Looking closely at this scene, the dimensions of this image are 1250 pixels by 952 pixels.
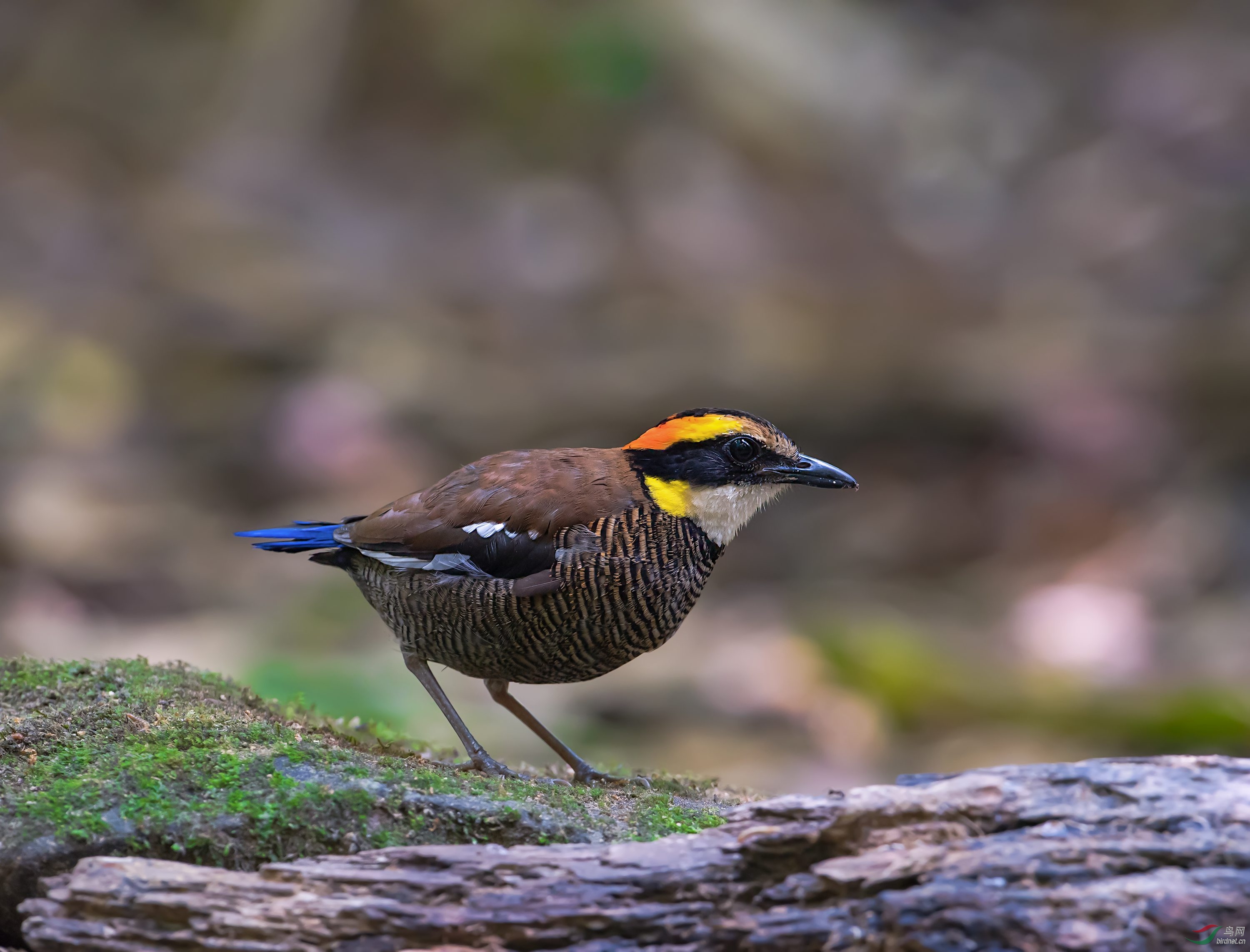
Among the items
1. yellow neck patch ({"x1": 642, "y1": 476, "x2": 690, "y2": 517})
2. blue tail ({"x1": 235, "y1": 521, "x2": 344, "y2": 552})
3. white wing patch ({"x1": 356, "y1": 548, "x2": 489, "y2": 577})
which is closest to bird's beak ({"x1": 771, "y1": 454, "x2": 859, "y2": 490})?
yellow neck patch ({"x1": 642, "y1": 476, "x2": 690, "y2": 517})

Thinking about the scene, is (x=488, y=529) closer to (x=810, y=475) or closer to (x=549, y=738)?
(x=549, y=738)

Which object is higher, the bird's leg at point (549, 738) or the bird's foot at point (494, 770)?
the bird's leg at point (549, 738)

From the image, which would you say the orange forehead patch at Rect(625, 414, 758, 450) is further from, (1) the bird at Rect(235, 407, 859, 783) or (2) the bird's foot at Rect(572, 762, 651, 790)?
(2) the bird's foot at Rect(572, 762, 651, 790)

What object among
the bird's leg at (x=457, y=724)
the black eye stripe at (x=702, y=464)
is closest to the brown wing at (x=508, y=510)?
the black eye stripe at (x=702, y=464)

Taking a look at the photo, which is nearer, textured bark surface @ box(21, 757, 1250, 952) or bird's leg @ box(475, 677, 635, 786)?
textured bark surface @ box(21, 757, 1250, 952)

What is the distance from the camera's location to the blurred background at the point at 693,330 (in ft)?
29.5

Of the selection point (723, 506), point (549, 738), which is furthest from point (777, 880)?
point (549, 738)

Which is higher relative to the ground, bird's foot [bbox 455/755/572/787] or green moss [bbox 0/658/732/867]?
bird's foot [bbox 455/755/572/787]

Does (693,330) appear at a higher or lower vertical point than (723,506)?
higher

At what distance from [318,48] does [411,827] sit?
50.8ft

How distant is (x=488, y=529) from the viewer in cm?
462

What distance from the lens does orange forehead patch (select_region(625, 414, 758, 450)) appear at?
15.6 feet

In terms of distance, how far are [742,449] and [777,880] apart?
2.14 m

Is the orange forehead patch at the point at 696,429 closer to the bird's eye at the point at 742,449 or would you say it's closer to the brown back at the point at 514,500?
the bird's eye at the point at 742,449
